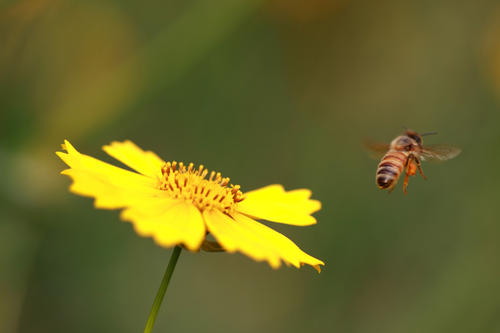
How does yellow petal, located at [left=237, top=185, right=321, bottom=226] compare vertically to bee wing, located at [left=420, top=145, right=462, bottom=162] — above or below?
below

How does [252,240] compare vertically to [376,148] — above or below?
below

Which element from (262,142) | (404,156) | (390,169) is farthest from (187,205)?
(262,142)

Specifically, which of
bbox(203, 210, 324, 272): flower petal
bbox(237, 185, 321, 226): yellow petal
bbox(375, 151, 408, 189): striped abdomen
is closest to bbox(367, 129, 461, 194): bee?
bbox(375, 151, 408, 189): striped abdomen

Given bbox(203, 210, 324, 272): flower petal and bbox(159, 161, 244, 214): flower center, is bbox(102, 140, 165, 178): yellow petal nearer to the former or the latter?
bbox(159, 161, 244, 214): flower center

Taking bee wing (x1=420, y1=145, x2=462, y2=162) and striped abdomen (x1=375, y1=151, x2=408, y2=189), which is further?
bee wing (x1=420, y1=145, x2=462, y2=162)

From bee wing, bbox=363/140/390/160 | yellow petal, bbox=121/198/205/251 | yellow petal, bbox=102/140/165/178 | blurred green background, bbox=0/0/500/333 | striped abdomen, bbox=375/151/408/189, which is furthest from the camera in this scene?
blurred green background, bbox=0/0/500/333

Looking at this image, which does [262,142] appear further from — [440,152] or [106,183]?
[106,183]

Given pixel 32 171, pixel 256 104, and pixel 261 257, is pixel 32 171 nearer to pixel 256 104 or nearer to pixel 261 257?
pixel 261 257
